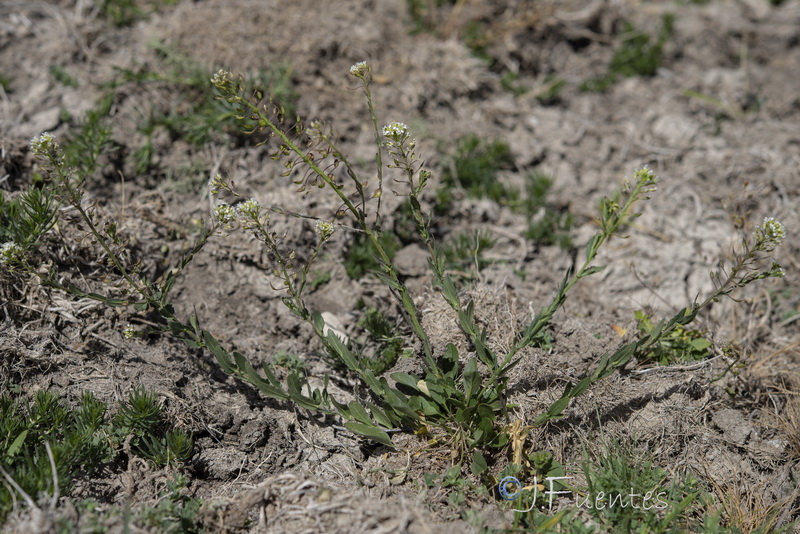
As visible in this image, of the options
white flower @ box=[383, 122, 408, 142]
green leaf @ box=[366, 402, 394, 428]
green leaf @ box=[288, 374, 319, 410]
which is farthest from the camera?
green leaf @ box=[366, 402, 394, 428]

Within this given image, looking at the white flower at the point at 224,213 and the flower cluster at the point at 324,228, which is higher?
the white flower at the point at 224,213

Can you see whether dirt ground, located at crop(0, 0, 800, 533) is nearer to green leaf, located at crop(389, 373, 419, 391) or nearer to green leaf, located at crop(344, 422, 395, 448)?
green leaf, located at crop(344, 422, 395, 448)

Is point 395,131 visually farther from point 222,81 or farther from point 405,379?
point 405,379

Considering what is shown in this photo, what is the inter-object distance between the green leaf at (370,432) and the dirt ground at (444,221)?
0.14 m

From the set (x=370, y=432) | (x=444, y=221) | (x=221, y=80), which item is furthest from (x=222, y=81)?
(x=444, y=221)

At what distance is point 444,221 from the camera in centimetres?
448

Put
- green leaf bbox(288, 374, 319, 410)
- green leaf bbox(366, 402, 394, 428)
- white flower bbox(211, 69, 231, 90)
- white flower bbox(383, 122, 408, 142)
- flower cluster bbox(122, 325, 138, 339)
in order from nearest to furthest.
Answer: white flower bbox(211, 69, 231, 90) < white flower bbox(383, 122, 408, 142) < green leaf bbox(288, 374, 319, 410) < green leaf bbox(366, 402, 394, 428) < flower cluster bbox(122, 325, 138, 339)

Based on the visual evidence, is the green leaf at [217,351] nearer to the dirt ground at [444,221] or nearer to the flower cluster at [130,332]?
the dirt ground at [444,221]

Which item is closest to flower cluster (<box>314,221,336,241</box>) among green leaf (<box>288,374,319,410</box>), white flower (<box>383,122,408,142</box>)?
white flower (<box>383,122,408,142</box>)

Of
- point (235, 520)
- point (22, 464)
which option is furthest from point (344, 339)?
point (22, 464)

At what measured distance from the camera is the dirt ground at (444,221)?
3.08 metres

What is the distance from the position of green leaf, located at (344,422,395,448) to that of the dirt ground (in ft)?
0.47

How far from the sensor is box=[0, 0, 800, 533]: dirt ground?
3.08m

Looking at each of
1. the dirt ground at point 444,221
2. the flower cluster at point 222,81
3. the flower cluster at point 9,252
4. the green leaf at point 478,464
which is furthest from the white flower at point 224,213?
the green leaf at point 478,464
